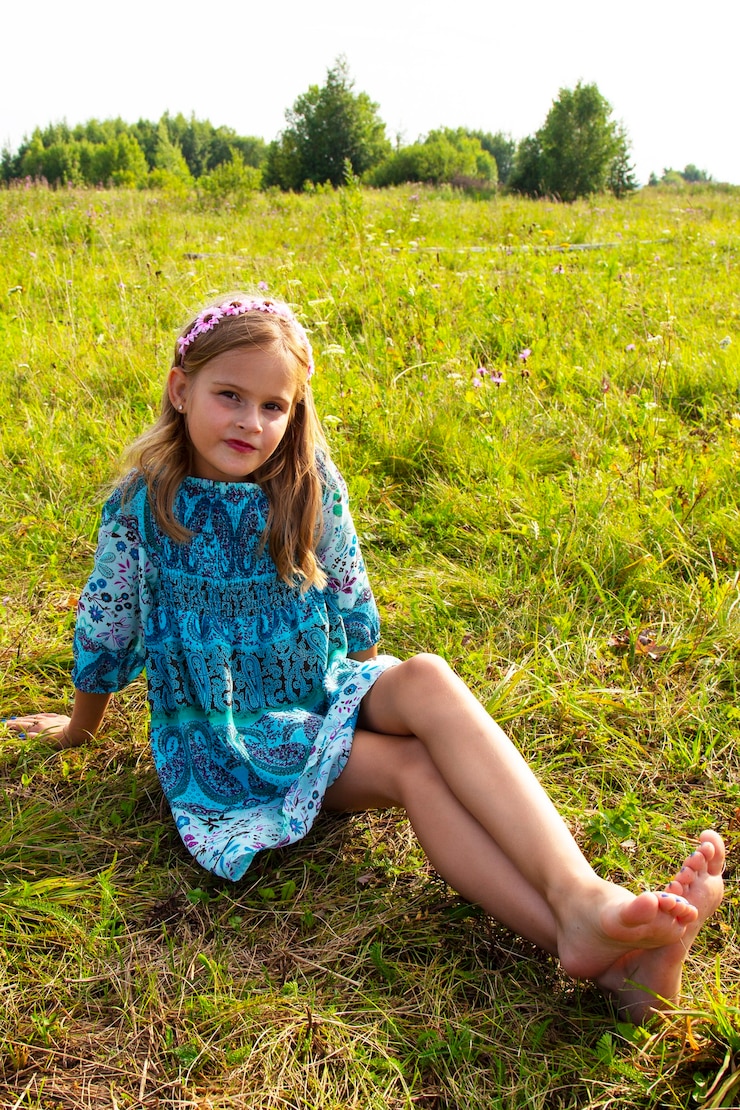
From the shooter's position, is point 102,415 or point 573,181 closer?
point 102,415

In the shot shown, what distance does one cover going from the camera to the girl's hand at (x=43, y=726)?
222cm

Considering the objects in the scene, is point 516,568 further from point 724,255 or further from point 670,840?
point 724,255

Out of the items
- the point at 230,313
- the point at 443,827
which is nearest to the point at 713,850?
the point at 443,827

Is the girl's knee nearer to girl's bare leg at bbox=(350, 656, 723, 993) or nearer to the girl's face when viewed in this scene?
girl's bare leg at bbox=(350, 656, 723, 993)

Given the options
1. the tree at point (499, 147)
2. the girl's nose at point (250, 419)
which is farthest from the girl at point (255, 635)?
A: the tree at point (499, 147)

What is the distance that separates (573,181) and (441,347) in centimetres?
3125

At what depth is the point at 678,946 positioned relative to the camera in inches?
54.2

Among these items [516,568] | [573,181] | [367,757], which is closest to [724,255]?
[516,568]

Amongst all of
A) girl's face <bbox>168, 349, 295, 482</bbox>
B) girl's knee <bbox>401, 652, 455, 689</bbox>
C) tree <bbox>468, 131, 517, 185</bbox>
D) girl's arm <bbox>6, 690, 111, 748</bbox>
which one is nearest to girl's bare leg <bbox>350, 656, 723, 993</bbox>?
girl's knee <bbox>401, 652, 455, 689</bbox>

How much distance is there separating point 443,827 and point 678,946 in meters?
0.47

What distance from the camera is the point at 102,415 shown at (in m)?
3.74

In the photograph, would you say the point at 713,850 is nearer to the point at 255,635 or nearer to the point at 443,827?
the point at 443,827

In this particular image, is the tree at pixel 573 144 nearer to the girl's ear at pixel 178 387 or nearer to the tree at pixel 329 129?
the tree at pixel 329 129

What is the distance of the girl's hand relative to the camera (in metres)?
2.22
